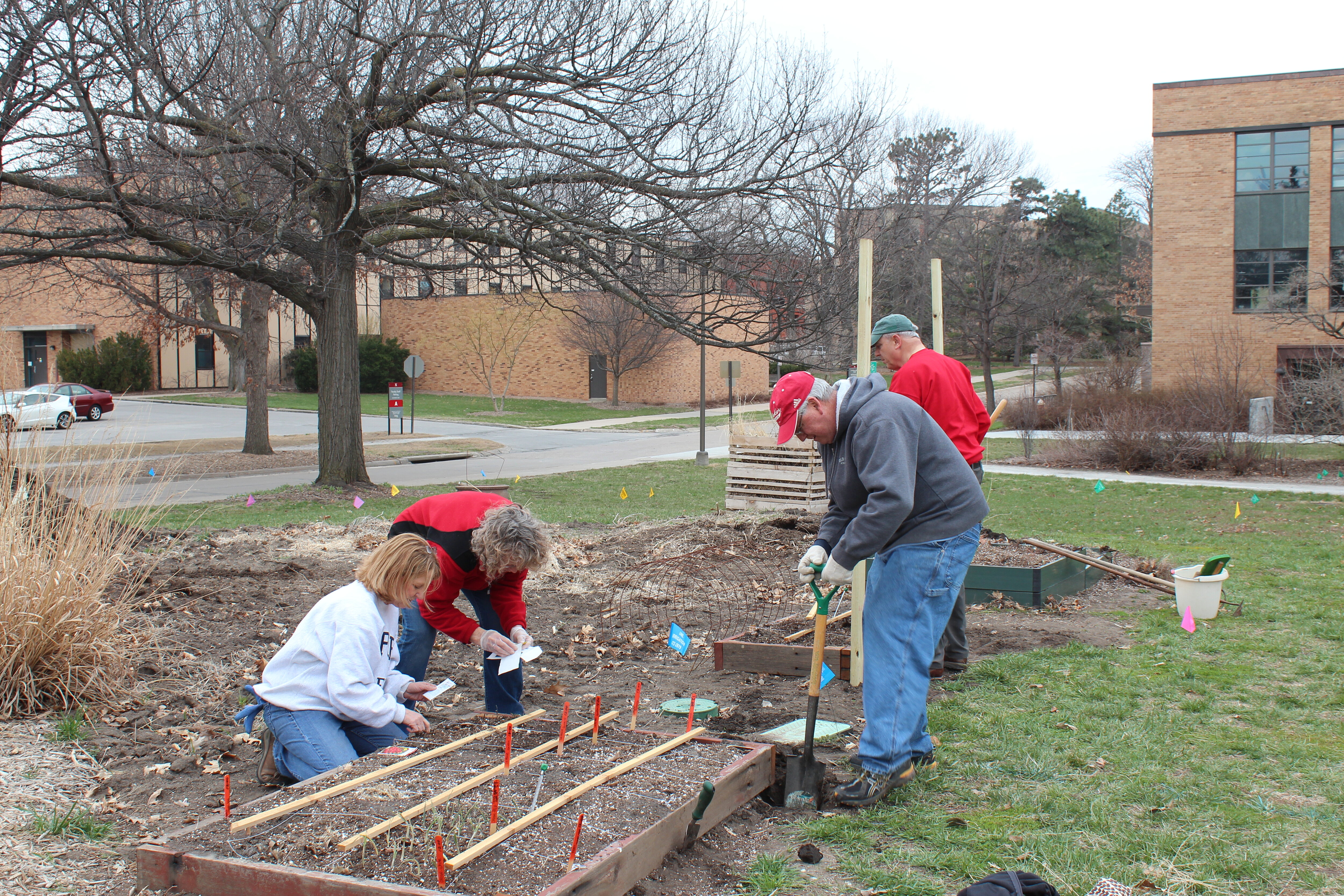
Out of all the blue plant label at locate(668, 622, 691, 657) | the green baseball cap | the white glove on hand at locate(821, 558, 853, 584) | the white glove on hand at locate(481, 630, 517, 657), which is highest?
the green baseball cap

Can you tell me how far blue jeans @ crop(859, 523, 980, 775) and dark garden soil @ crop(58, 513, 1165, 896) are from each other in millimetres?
498

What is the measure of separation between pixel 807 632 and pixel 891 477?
2.72 metres

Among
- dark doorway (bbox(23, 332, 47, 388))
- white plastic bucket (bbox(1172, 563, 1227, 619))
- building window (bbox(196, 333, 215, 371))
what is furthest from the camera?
building window (bbox(196, 333, 215, 371))

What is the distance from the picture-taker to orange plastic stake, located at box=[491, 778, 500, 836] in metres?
3.05

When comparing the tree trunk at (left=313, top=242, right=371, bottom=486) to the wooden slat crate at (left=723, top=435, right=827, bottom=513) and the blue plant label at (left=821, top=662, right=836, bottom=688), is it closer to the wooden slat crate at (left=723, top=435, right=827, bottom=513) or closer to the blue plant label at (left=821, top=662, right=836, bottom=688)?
the wooden slat crate at (left=723, top=435, right=827, bottom=513)

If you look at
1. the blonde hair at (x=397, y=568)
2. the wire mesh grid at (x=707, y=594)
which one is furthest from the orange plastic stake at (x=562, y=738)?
the wire mesh grid at (x=707, y=594)

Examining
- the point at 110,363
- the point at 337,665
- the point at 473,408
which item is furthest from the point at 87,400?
the point at 337,665

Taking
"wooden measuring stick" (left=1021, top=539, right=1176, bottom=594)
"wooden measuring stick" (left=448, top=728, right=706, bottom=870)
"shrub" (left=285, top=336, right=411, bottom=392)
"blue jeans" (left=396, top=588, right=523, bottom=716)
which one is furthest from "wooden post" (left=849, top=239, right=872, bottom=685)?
"shrub" (left=285, top=336, right=411, bottom=392)

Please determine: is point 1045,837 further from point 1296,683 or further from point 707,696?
point 1296,683

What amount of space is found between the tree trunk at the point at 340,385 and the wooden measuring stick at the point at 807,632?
10.1m

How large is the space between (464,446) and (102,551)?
67.0ft

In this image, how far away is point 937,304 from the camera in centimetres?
614

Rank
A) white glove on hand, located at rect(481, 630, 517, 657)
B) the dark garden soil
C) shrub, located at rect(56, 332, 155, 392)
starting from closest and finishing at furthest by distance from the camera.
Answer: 1. the dark garden soil
2. white glove on hand, located at rect(481, 630, 517, 657)
3. shrub, located at rect(56, 332, 155, 392)

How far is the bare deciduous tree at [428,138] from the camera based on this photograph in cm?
1066
